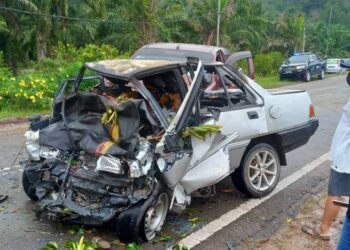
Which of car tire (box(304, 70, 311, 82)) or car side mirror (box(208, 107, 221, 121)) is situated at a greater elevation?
car side mirror (box(208, 107, 221, 121))

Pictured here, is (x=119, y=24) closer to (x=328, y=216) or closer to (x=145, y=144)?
(x=145, y=144)

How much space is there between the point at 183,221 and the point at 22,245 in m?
1.65

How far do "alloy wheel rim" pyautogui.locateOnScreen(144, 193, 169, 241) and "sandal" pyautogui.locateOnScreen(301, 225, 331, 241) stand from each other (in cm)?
146

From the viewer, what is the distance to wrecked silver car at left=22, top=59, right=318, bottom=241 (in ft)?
14.5

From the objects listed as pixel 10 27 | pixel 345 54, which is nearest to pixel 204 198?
pixel 10 27

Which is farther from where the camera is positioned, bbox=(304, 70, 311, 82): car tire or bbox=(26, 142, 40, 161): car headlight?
bbox=(304, 70, 311, 82): car tire

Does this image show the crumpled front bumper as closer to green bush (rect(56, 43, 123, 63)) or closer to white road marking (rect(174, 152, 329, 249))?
white road marking (rect(174, 152, 329, 249))

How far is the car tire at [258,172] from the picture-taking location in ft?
18.7

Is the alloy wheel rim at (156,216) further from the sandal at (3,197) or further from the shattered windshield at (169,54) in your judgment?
the shattered windshield at (169,54)

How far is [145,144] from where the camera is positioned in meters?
4.45

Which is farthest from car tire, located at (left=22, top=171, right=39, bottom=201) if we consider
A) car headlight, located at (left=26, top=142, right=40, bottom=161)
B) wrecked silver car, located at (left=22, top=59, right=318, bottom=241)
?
car headlight, located at (left=26, top=142, right=40, bottom=161)

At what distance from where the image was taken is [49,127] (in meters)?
5.10

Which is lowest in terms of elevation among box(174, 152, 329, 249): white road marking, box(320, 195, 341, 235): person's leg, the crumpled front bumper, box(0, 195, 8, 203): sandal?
box(174, 152, 329, 249): white road marking

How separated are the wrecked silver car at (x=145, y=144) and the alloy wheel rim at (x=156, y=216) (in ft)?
0.03
